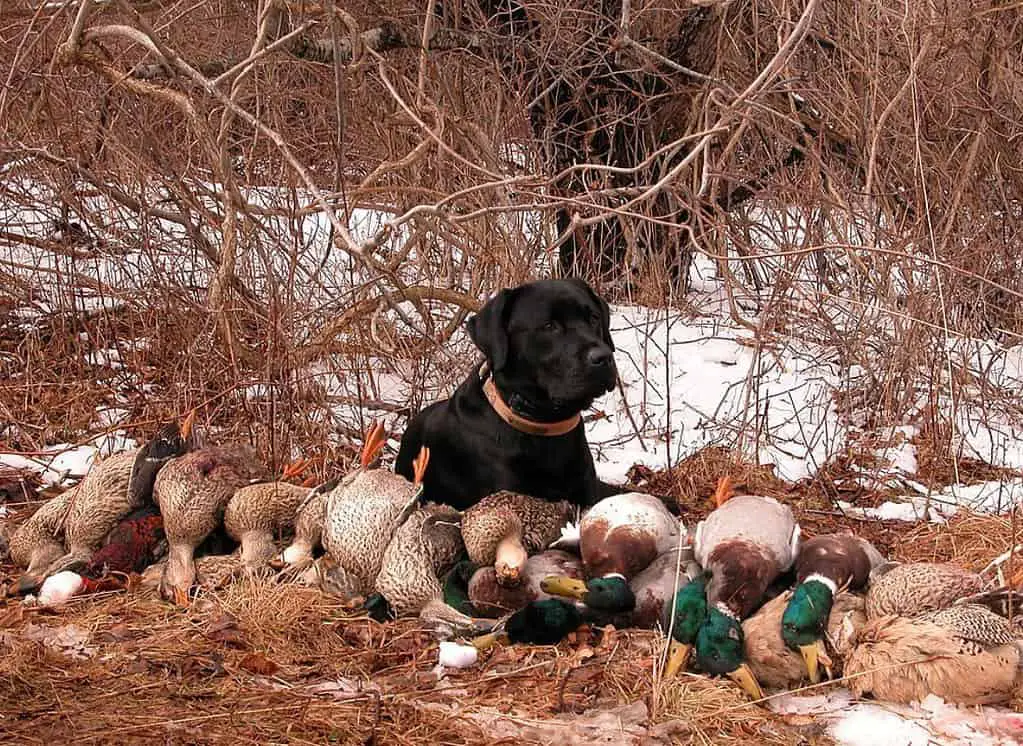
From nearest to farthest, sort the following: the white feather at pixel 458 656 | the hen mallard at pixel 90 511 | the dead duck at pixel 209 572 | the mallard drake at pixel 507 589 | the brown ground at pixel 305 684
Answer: the brown ground at pixel 305 684
the white feather at pixel 458 656
the mallard drake at pixel 507 589
the dead duck at pixel 209 572
the hen mallard at pixel 90 511

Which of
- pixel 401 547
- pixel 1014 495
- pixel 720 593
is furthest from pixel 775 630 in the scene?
pixel 1014 495

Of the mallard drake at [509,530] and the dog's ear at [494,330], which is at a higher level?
the dog's ear at [494,330]

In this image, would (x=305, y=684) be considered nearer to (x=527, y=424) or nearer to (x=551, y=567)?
(x=551, y=567)

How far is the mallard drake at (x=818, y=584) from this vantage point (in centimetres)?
342

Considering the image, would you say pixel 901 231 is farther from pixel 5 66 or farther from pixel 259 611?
pixel 5 66

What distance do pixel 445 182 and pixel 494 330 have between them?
7.85 ft

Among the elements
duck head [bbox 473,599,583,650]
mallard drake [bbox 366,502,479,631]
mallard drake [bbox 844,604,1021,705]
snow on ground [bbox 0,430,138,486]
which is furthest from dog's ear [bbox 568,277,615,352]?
snow on ground [bbox 0,430,138,486]

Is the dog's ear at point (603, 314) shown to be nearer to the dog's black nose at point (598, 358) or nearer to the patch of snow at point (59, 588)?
the dog's black nose at point (598, 358)

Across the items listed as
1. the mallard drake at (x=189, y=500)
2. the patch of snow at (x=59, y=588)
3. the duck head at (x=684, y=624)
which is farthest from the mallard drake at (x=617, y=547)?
the patch of snow at (x=59, y=588)

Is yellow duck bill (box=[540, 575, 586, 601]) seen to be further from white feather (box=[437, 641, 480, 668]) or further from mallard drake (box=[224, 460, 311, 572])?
mallard drake (box=[224, 460, 311, 572])

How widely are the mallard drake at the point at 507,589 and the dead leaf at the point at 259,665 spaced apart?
687 mm

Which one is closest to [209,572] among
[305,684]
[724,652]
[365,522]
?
[365,522]

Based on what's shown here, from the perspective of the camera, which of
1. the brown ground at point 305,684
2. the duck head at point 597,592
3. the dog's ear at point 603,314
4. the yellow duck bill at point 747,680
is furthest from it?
the dog's ear at point 603,314

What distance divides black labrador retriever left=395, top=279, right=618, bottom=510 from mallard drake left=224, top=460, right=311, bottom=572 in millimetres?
748
